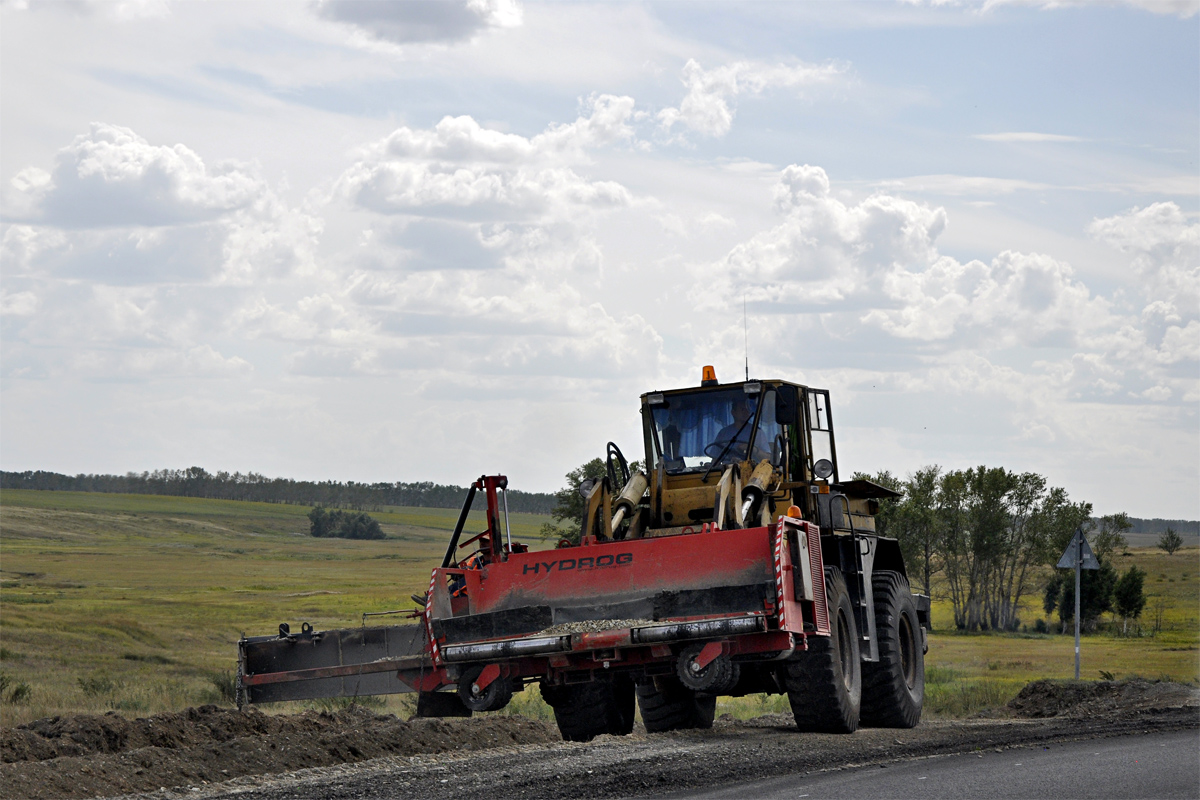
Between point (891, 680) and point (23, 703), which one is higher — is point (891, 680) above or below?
above

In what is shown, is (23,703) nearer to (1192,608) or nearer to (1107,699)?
(1107,699)

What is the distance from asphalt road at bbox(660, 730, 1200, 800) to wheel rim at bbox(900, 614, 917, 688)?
11.3 ft

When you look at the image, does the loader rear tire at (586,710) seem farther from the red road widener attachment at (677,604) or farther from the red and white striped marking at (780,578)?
the red and white striped marking at (780,578)

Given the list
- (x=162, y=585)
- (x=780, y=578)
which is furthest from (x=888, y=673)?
(x=162, y=585)

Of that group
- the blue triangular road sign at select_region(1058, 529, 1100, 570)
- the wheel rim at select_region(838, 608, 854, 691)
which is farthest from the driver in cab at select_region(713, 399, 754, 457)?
the blue triangular road sign at select_region(1058, 529, 1100, 570)

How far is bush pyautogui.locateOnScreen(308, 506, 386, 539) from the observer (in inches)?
5792

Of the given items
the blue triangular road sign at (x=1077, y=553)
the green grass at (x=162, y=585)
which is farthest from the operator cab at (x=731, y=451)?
the green grass at (x=162, y=585)

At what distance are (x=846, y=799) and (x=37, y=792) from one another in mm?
6102

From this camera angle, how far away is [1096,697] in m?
20.3

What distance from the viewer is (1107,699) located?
1998 cm

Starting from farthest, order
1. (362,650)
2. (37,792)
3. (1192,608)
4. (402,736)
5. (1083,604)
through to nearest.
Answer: (1192,608), (1083,604), (362,650), (402,736), (37,792)

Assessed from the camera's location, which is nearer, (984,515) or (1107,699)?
(1107,699)

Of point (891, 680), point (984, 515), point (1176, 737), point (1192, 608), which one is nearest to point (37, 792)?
point (891, 680)

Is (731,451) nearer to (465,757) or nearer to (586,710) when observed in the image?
(586,710)
